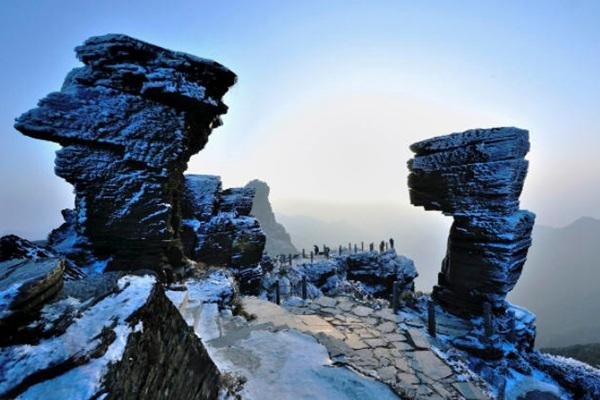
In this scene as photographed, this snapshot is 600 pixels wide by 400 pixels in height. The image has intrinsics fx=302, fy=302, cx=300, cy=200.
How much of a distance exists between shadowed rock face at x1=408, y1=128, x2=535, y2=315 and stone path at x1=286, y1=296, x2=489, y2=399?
32.3 ft

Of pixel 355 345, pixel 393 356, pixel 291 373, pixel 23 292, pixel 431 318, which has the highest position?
pixel 23 292

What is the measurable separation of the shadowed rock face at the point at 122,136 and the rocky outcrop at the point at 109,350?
6.62 metres

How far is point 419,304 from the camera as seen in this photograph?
19750 millimetres

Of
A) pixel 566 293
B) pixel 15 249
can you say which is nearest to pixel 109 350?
pixel 15 249

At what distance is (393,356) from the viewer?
290 inches

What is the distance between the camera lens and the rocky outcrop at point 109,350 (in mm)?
2014

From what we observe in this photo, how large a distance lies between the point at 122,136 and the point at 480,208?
17.9 m

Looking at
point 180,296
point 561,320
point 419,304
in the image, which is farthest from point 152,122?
point 561,320

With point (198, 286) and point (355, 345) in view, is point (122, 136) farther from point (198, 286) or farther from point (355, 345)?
point (355, 345)

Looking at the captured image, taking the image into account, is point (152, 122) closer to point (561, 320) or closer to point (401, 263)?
point (401, 263)

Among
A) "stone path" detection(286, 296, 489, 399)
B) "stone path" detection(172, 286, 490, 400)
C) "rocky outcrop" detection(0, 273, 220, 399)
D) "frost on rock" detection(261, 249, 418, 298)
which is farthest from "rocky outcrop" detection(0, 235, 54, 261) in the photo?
"frost on rock" detection(261, 249, 418, 298)

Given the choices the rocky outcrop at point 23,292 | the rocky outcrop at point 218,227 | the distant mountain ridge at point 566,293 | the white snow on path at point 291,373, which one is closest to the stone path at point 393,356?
the white snow on path at point 291,373

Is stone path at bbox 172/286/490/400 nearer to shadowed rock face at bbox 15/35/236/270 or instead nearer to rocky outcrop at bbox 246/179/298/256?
shadowed rock face at bbox 15/35/236/270

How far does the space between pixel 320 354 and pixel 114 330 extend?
4.67 m
